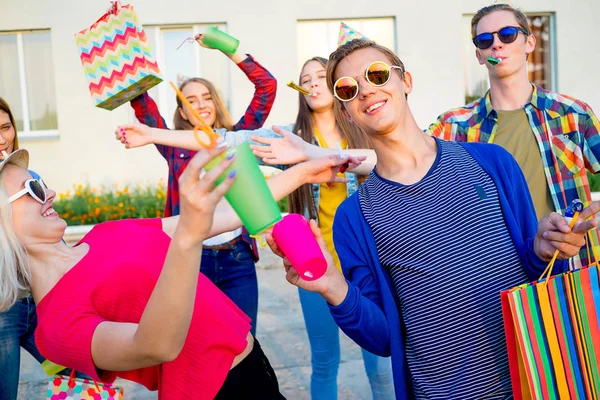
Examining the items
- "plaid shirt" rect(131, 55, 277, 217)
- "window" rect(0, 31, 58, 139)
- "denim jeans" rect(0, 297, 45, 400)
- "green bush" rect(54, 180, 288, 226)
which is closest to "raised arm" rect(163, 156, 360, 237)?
"denim jeans" rect(0, 297, 45, 400)

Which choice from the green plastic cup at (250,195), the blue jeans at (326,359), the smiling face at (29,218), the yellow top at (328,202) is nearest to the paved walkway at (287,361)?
the blue jeans at (326,359)

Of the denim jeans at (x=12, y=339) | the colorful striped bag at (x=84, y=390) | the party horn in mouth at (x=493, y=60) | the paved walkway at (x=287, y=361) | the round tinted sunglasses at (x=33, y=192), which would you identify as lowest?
the paved walkway at (x=287, y=361)

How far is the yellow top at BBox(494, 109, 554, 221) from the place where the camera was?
293cm

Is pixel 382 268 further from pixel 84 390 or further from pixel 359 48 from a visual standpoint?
pixel 84 390

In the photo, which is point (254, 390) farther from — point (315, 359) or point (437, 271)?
point (315, 359)

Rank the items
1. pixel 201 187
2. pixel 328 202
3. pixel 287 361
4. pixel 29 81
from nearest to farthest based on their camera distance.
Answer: pixel 201 187 → pixel 328 202 → pixel 287 361 → pixel 29 81

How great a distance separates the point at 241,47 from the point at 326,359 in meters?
6.61

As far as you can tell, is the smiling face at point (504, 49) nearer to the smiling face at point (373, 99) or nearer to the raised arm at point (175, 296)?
the smiling face at point (373, 99)

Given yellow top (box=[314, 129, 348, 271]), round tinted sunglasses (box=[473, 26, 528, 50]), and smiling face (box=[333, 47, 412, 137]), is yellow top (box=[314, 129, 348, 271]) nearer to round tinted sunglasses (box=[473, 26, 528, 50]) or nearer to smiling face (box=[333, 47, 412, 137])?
round tinted sunglasses (box=[473, 26, 528, 50])

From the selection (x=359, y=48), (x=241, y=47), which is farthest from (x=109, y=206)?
(x=359, y=48)

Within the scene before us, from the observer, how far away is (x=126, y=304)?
1909 millimetres

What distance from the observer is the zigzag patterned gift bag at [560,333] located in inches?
63.7

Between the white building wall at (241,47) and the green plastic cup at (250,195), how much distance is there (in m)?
8.05

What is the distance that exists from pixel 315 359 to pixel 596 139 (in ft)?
6.24
